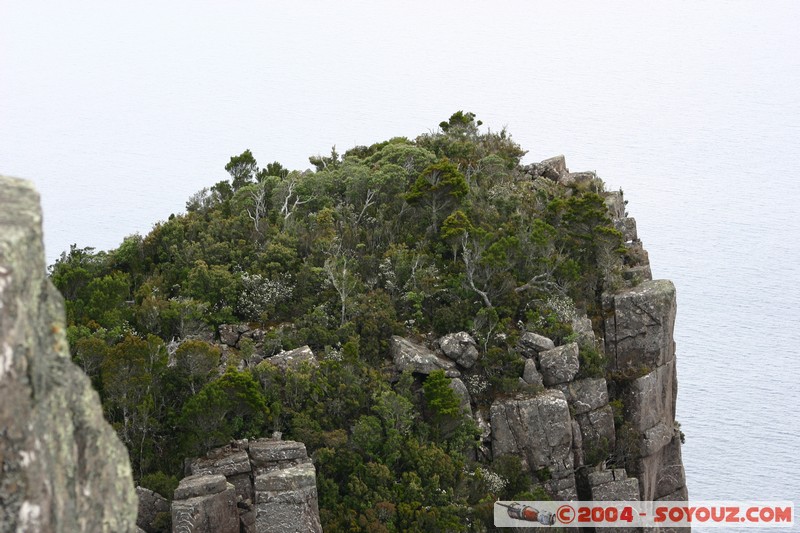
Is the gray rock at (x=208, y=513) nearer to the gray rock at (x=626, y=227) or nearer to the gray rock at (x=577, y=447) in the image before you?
the gray rock at (x=577, y=447)

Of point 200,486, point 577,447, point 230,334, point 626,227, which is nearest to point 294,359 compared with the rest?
point 230,334

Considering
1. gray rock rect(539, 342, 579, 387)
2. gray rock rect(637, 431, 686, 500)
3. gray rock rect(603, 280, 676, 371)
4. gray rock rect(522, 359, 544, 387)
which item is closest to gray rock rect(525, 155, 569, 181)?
gray rock rect(603, 280, 676, 371)

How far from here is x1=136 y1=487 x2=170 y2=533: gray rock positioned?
3225cm

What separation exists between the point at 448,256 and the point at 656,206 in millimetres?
109533

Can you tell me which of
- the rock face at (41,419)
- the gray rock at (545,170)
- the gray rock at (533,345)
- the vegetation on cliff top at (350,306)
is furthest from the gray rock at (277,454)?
the gray rock at (545,170)

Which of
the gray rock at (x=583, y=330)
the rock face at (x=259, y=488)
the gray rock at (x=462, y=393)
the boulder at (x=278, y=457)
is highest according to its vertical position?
the gray rock at (x=583, y=330)

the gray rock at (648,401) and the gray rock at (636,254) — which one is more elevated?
the gray rock at (636,254)

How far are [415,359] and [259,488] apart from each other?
938 cm

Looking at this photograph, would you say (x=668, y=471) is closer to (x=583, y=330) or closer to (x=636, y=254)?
(x=583, y=330)

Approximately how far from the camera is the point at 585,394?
4194 centimetres

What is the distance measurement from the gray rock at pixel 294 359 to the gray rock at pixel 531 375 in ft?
24.5

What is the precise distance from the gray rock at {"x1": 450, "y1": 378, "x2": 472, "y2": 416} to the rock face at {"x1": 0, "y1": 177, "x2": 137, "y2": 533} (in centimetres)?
2896

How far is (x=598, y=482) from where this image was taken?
41031mm

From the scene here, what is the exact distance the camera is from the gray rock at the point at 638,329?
45.0 metres
